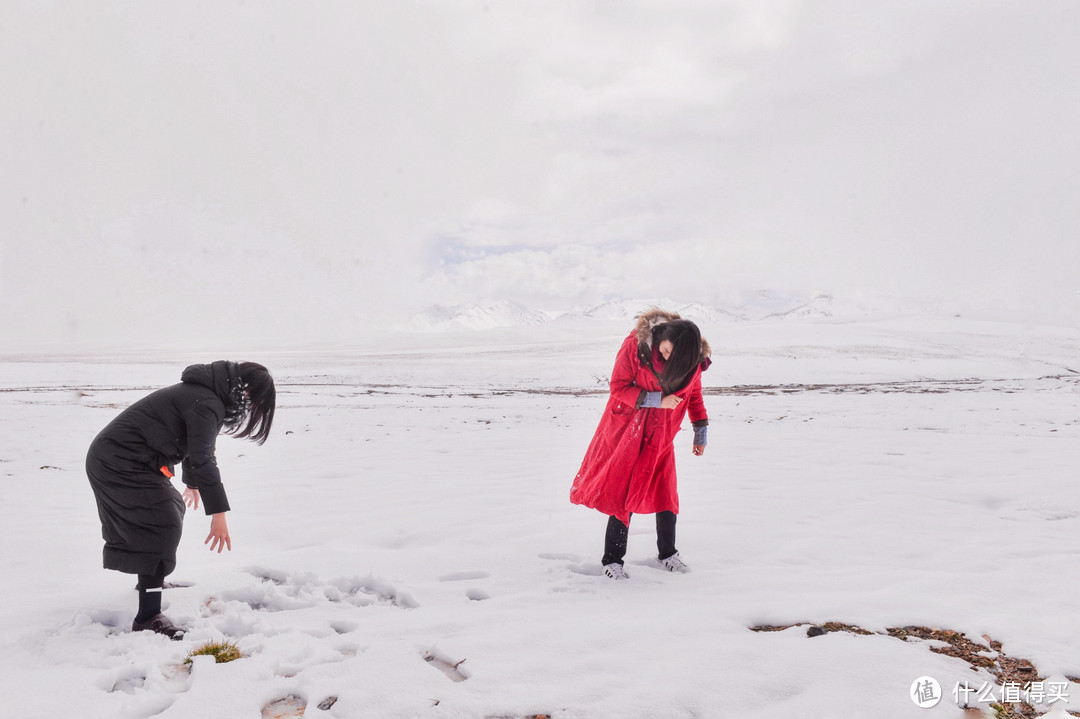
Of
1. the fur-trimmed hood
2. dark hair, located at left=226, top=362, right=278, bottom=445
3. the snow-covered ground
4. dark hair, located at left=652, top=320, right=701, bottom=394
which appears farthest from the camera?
the fur-trimmed hood

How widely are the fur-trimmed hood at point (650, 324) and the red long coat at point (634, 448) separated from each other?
0.22 feet

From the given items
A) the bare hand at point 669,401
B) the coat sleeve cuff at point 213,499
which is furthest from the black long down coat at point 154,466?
the bare hand at point 669,401

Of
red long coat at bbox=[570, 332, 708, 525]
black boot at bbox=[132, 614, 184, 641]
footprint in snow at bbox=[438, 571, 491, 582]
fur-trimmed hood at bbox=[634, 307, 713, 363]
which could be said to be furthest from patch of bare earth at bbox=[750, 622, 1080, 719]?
black boot at bbox=[132, 614, 184, 641]

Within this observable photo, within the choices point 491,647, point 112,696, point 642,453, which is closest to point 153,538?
point 112,696

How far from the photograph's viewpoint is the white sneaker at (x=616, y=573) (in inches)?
164

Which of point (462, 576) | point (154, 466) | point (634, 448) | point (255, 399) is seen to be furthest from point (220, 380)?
point (634, 448)

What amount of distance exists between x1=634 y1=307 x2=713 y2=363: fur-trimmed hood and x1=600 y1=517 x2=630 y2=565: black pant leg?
1392 millimetres

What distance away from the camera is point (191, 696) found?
8.54 feet

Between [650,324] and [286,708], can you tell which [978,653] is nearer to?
[650,324]

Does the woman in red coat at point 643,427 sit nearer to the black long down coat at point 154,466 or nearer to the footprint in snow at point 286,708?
the footprint in snow at point 286,708

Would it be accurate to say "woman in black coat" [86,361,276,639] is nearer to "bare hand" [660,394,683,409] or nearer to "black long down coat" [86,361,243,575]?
"black long down coat" [86,361,243,575]

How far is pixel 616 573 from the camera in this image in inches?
164

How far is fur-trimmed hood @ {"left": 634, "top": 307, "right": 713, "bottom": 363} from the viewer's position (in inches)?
156

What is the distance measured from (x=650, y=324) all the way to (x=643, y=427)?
0.76 metres
